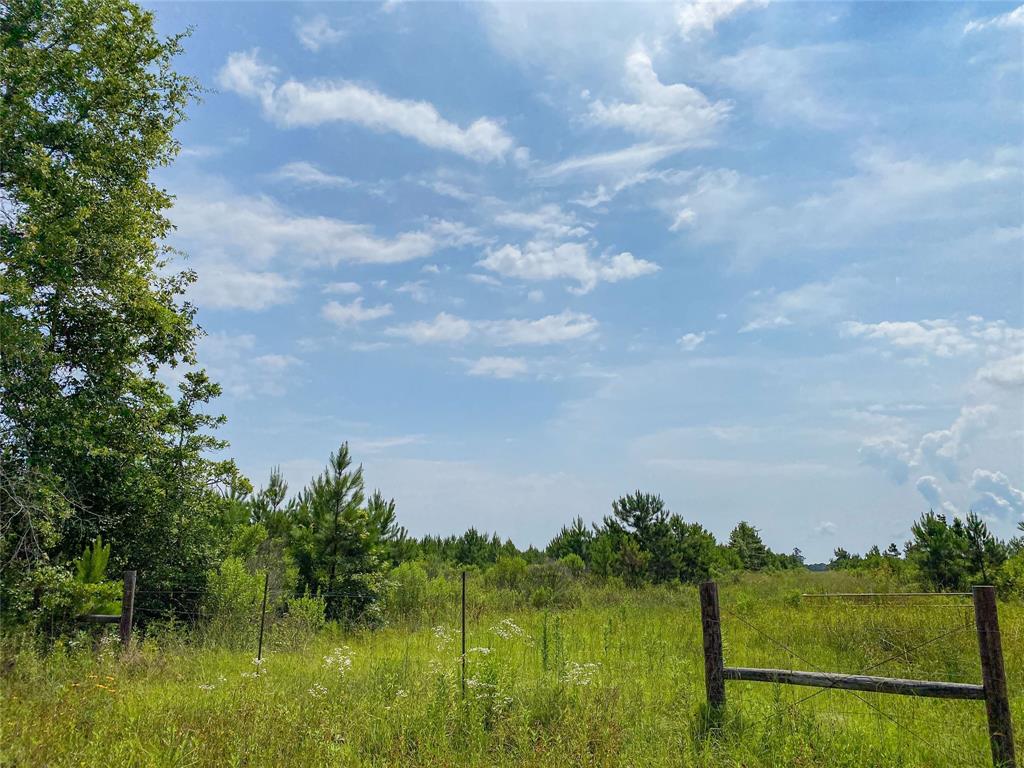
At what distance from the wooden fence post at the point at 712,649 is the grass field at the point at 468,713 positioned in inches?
9.4

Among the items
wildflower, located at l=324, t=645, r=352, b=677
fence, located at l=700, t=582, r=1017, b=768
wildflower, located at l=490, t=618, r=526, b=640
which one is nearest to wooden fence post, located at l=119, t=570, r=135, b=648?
wildflower, located at l=324, t=645, r=352, b=677

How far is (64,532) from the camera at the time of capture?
15141 mm

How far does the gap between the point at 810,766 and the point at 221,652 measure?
35.7ft

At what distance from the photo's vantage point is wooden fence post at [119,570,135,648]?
37.9 ft

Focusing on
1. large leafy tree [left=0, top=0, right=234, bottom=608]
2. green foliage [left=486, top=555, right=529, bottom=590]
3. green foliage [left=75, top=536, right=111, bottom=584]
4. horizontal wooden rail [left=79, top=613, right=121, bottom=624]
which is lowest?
green foliage [left=486, top=555, right=529, bottom=590]

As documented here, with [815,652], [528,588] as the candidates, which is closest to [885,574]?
[528,588]

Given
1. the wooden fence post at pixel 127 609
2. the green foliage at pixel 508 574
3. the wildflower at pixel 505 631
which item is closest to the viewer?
the wildflower at pixel 505 631

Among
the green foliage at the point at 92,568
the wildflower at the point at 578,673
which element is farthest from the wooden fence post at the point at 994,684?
the green foliage at the point at 92,568

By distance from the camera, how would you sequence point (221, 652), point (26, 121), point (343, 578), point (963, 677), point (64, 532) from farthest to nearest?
point (343, 578), point (64, 532), point (26, 121), point (221, 652), point (963, 677)

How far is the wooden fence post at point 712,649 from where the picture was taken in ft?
24.3

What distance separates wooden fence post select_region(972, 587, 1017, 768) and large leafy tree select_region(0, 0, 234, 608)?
15.0 metres

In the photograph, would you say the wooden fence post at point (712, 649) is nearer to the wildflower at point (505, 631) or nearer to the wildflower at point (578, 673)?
the wildflower at point (578, 673)

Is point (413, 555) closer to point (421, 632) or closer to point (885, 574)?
point (421, 632)

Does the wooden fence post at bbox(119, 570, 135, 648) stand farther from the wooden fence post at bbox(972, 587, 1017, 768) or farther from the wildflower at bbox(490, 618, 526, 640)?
the wooden fence post at bbox(972, 587, 1017, 768)
